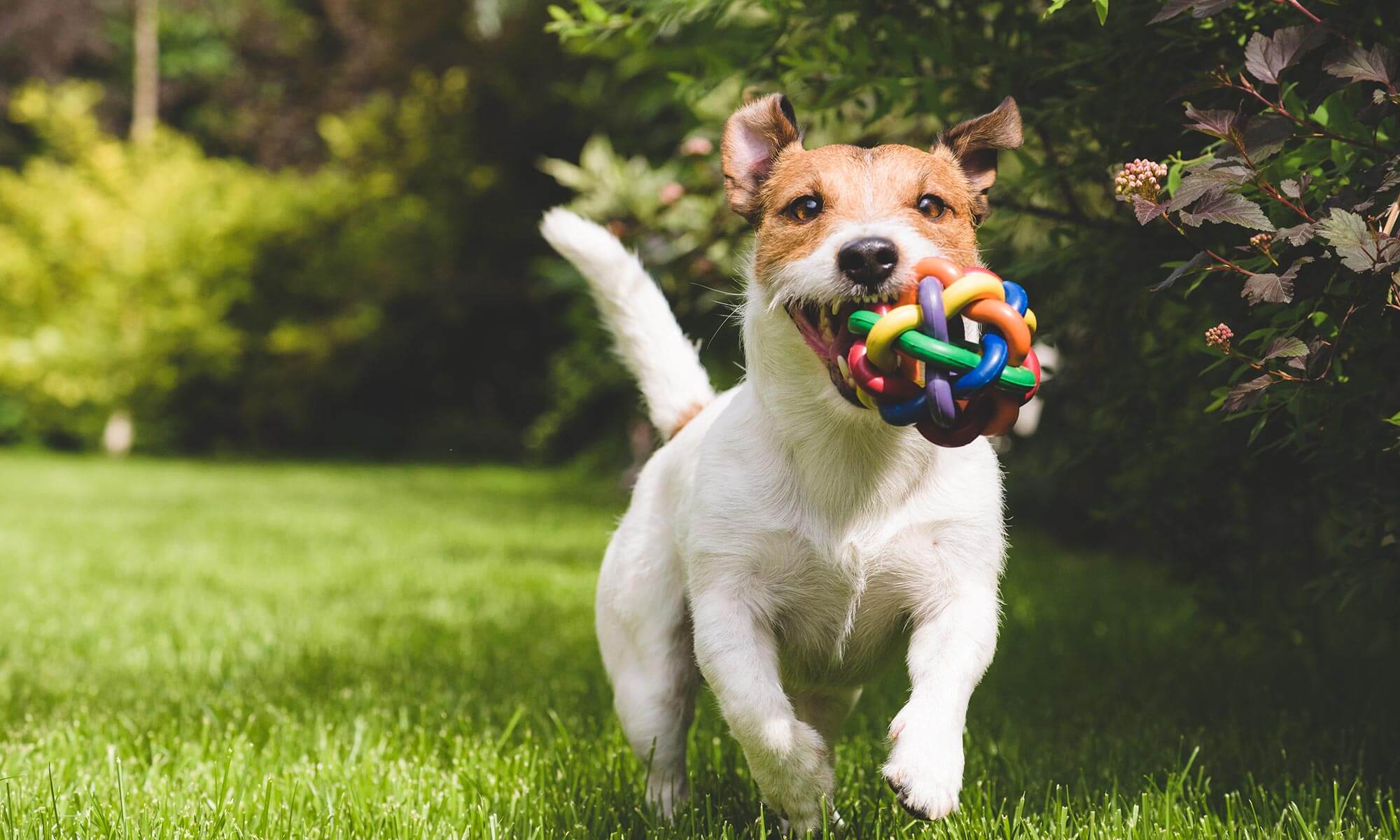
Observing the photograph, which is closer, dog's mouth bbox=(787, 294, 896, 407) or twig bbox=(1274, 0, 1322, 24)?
twig bbox=(1274, 0, 1322, 24)

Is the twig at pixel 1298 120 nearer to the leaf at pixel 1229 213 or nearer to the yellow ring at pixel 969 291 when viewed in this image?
the leaf at pixel 1229 213

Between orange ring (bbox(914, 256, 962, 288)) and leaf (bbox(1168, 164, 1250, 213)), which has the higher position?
leaf (bbox(1168, 164, 1250, 213))

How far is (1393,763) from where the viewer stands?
3.02 meters

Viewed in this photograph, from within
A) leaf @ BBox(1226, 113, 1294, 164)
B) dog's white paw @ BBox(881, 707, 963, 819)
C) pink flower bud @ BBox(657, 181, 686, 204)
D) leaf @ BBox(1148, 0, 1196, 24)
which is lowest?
dog's white paw @ BBox(881, 707, 963, 819)

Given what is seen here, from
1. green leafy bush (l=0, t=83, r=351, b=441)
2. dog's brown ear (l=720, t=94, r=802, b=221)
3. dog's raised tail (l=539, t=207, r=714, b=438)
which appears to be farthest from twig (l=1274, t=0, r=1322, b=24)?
green leafy bush (l=0, t=83, r=351, b=441)

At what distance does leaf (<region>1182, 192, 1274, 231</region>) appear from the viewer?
1.98 m

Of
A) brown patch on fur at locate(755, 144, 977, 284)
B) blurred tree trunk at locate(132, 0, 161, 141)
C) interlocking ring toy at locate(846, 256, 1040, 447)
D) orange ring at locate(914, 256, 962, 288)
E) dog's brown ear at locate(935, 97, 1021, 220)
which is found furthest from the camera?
blurred tree trunk at locate(132, 0, 161, 141)

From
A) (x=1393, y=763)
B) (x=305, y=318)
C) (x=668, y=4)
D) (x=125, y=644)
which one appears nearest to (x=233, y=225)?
(x=305, y=318)

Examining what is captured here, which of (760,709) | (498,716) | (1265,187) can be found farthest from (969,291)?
(498,716)

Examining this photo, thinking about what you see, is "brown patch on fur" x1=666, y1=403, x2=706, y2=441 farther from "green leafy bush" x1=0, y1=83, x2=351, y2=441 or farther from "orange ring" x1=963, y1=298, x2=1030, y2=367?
"green leafy bush" x1=0, y1=83, x2=351, y2=441

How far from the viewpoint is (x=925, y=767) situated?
206 cm

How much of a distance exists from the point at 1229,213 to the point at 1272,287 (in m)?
0.14

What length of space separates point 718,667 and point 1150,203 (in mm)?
1158

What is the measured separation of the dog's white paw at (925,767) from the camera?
2.04 m
